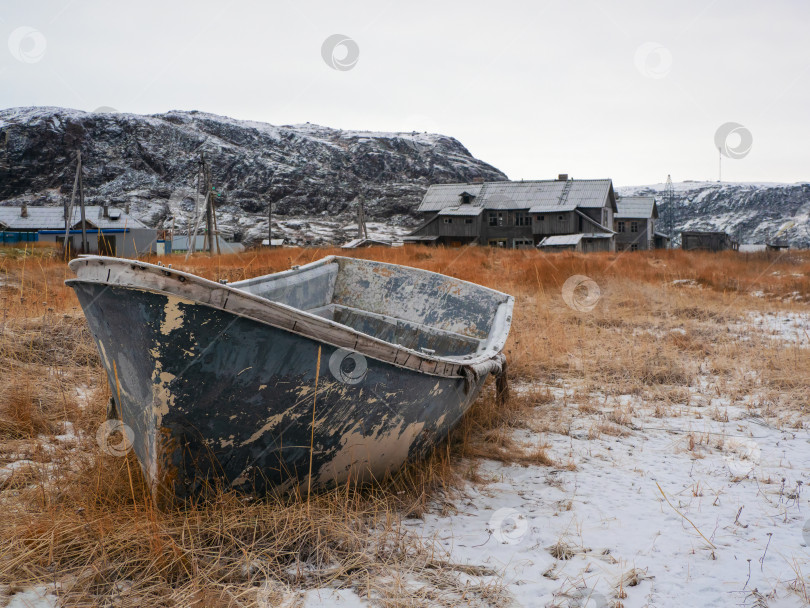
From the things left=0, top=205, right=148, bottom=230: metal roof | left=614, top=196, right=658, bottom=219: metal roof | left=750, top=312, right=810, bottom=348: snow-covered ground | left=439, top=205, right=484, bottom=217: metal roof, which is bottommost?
left=750, top=312, right=810, bottom=348: snow-covered ground

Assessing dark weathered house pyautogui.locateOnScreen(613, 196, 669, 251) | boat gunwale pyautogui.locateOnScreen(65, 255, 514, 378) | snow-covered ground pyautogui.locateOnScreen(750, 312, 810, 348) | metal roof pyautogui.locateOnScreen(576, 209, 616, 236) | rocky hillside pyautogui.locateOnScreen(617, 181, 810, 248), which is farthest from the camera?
rocky hillside pyautogui.locateOnScreen(617, 181, 810, 248)

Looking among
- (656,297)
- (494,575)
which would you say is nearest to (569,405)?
(494,575)

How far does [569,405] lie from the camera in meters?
5.36

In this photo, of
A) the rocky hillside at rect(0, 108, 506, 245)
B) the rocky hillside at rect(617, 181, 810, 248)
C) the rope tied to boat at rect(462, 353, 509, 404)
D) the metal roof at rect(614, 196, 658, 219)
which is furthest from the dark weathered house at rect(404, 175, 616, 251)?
the rocky hillside at rect(617, 181, 810, 248)

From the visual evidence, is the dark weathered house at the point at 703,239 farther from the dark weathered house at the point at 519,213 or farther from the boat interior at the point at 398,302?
the boat interior at the point at 398,302

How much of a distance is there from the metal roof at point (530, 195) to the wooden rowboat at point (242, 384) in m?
39.8

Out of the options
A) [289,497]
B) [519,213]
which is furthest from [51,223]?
[289,497]

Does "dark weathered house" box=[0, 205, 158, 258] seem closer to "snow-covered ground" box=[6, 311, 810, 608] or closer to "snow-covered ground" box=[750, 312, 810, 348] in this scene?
"snow-covered ground" box=[750, 312, 810, 348]

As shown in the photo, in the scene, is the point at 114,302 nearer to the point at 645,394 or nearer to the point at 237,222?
the point at 645,394

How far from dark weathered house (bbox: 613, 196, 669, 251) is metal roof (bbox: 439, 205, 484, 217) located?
1232 centimetres

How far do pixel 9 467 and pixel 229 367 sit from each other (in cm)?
194

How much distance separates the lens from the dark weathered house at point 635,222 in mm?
46219

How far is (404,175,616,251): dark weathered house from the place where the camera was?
4059 cm

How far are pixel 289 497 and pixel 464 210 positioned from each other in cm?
4128
